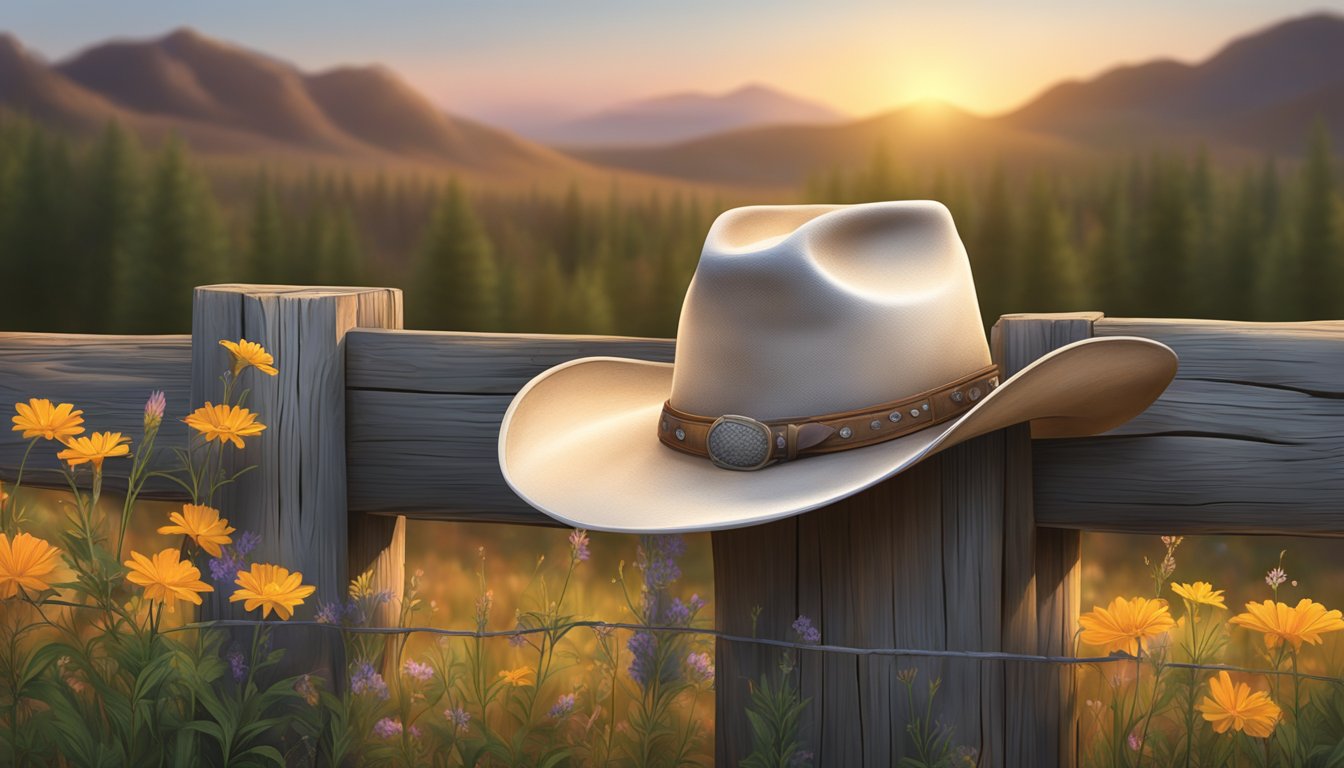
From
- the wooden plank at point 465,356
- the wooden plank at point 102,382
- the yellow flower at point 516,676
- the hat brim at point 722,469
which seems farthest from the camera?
the wooden plank at point 102,382

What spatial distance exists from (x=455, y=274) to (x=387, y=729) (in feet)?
26.7

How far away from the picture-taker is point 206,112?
9758mm

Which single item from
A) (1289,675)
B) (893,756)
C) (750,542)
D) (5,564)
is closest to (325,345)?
(5,564)

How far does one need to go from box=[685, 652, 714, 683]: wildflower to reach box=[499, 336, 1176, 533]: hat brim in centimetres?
40

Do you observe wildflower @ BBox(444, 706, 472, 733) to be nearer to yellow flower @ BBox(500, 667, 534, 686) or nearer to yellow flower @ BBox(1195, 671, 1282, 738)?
yellow flower @ BBox(500, 667, 534, 686)

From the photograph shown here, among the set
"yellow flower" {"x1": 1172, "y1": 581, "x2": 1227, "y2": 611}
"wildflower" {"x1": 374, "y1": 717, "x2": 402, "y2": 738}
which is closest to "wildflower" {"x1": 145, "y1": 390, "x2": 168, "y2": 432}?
"wildflower" {"x1": 374, "y1": 717, "x2": 402, "y2": 738}

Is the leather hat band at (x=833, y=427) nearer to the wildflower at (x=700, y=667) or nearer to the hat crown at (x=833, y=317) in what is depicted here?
the hat crown at (x=833, y=317)

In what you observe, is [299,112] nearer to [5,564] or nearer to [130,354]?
[130,354]

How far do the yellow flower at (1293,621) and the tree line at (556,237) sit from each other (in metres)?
6.75

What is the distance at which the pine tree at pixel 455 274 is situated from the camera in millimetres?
9781

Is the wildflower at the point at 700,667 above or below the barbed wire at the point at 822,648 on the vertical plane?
below

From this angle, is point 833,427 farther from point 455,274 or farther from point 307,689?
point 455,274

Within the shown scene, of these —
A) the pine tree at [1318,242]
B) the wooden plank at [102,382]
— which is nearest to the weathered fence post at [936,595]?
the wooden plank at [102,382]

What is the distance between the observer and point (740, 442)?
1.87m
